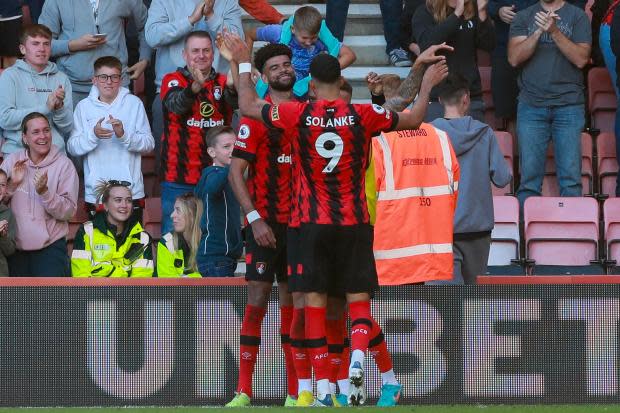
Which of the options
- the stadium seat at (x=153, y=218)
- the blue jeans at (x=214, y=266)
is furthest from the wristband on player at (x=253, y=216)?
the stadium seat at (x=153, y=218)

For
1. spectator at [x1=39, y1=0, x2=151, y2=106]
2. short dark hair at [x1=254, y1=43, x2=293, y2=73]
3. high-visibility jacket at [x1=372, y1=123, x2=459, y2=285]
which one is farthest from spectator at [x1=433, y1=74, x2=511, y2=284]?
spectator at [x1=39, y1=0, x2=151, y2=106]

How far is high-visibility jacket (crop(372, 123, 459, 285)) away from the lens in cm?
896

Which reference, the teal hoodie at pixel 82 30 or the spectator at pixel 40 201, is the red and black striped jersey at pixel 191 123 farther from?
the teal hoodie at pixel 82 30

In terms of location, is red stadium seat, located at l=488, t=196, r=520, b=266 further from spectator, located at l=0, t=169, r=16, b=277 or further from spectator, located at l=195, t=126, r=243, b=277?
spectator, located at l=0, t=169, r=16, b=277

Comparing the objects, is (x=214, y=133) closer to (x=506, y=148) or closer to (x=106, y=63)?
Answer: (x=106, y=63)

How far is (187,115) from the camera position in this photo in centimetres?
1088

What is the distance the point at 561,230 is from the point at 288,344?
12.3ft

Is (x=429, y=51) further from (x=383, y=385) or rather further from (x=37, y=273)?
(x=37, y=273)

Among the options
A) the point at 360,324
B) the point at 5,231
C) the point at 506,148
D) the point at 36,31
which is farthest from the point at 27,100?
the point at 360,324

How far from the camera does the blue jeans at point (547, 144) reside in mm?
11719

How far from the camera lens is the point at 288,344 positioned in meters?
8.36

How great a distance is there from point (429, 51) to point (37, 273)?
3.75 meters

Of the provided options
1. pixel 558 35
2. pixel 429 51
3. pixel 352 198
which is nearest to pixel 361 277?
pixel 352 198

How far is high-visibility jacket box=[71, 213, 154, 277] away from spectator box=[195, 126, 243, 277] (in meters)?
0.50
